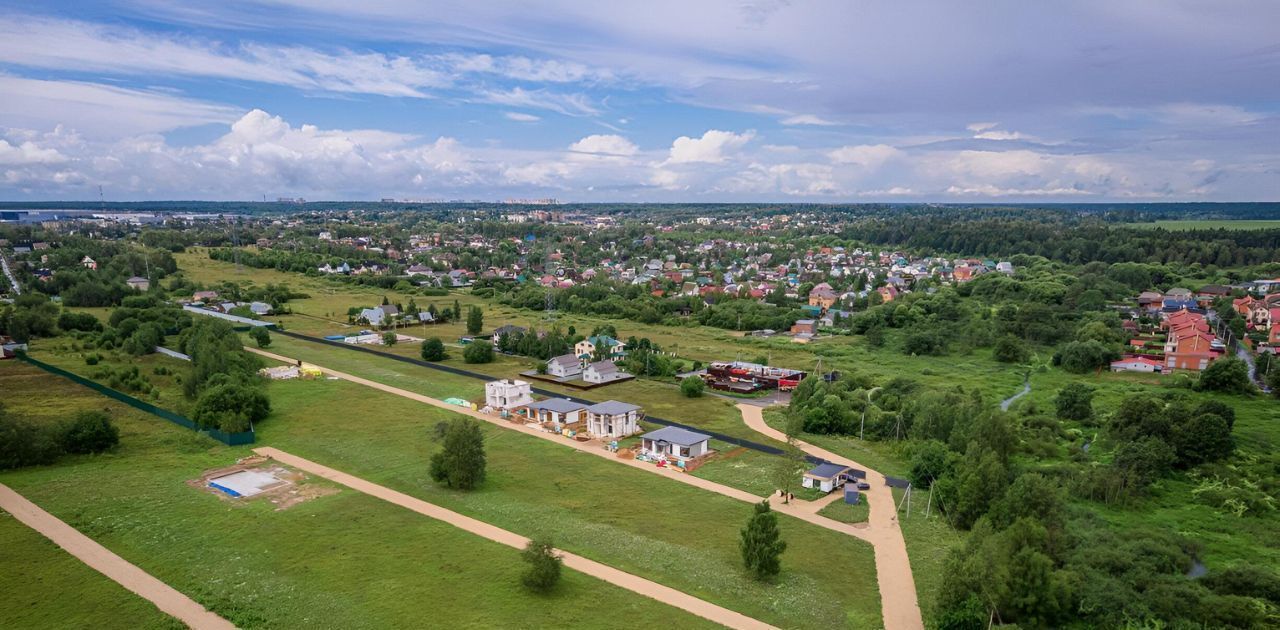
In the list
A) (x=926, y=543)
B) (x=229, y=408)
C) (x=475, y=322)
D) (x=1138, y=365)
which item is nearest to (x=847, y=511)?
(x=926, y=543)

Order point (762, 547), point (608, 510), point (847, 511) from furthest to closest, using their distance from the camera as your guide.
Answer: point (847, 511), point (608, 510), point (762, 547)

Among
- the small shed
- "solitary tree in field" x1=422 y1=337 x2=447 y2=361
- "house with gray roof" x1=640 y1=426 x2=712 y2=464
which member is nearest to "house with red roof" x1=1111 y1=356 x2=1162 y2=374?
the small shed

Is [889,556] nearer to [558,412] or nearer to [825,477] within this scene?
[825,477]

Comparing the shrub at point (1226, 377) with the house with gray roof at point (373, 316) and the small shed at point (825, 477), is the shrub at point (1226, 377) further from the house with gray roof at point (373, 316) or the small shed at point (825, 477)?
the house with gray roof at point (373, 316)

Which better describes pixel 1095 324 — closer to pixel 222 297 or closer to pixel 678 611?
pixel 678 611

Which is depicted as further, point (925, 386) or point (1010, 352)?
point (1010, 352)

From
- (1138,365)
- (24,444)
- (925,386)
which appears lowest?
(1138,365)

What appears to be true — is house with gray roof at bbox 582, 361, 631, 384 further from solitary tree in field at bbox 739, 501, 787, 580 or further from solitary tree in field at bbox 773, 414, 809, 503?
solitary tree in field at bbox 739, 501, 787, 580

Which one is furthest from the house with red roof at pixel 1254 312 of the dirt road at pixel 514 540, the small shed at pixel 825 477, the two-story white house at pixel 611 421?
the dirt road at pixel 514 540
